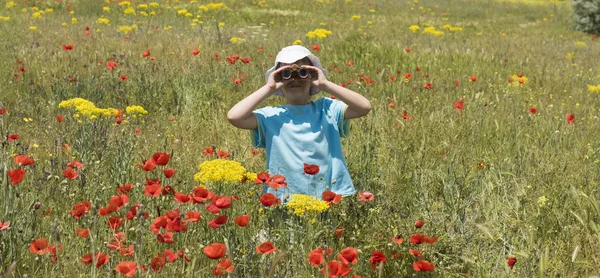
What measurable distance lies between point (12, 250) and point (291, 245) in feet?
3.46

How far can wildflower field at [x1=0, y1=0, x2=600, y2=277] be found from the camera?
2.24 metres

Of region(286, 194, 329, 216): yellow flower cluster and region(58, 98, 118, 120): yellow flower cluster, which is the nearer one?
region(286, 194, 329, 216): yellow flower cluster

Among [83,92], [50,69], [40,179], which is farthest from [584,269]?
[50,69]

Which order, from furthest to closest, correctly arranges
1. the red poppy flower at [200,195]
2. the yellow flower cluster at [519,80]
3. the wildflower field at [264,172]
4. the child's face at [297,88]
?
the yellow flower cluster at [519,80] → the child's face at [297,88] → the wildflower field at [264,172] → the red poppy flower at [200,195]

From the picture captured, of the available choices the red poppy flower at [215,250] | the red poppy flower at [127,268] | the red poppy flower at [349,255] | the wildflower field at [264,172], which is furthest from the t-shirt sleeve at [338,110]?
the red poppy flower at [127,268]

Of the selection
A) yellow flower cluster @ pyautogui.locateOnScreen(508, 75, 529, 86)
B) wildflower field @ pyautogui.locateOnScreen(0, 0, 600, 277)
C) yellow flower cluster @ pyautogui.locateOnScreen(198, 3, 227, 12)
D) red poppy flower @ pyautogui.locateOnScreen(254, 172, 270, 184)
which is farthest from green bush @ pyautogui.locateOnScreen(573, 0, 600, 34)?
red poppy flower @ pyautogui.locateOnScreen(254, 172, 270, 184)

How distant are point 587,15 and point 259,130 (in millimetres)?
18314

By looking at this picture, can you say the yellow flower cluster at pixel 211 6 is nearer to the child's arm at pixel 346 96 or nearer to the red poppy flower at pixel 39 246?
the child's arm at pixel 346 96

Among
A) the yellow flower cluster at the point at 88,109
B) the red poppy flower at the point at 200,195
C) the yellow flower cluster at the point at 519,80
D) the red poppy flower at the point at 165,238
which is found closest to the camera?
the red poppy flower at the point at 165,238

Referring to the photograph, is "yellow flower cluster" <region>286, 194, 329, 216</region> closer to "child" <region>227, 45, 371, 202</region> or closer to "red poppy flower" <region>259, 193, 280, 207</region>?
"red poppy flower" <region>259, 193, 280, 207</region>

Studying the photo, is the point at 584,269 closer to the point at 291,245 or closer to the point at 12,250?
the point at 291,245

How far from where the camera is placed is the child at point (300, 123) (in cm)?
295

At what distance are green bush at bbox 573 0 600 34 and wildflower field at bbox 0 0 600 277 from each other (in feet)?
32.6

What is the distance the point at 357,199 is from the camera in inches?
118
